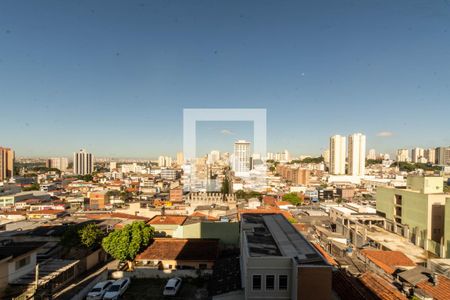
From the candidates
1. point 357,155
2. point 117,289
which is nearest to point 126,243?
point 117,289

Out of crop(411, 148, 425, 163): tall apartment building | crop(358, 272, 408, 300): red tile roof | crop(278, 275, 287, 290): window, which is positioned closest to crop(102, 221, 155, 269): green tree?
crop(278, 275, 287, 290): window

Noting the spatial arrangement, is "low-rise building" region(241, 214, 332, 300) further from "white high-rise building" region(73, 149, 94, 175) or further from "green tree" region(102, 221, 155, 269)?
"white high-rise building" region(73, 149, 94, 175)

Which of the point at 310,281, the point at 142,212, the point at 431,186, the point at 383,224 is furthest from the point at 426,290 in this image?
the point at 142,212

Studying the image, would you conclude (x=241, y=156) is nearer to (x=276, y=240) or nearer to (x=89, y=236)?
(x=89, y=236)

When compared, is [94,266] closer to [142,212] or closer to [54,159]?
[142,212]

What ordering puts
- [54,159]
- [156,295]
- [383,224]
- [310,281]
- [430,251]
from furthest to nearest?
1. [54,159]
2. [383,224]
3. [430,251]
4. [156,295]
5. [310,281]
